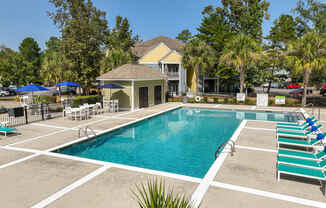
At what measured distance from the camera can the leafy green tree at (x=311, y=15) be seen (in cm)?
3625

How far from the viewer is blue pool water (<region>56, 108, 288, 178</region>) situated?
32.3ft

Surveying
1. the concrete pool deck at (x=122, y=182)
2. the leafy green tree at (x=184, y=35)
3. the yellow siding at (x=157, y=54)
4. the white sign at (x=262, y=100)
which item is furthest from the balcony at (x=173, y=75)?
the leafy green tree at (x=184, y=35)

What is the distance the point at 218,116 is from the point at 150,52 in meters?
19.6

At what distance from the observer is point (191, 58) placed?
29000 millimetres

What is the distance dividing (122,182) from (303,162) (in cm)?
608

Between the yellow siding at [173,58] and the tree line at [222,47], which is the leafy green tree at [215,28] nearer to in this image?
the tree line at [222,47]

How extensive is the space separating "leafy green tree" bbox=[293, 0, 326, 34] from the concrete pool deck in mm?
36298

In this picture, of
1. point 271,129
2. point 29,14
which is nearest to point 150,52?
point 29,14

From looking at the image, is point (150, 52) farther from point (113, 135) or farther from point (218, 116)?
point (113, 135)

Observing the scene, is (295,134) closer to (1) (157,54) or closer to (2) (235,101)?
(2) (235,101)

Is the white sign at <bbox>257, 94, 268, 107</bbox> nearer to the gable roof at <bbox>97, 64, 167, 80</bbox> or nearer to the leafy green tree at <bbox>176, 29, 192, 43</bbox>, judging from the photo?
the gable roof at <bbox>97, 64, 167, 80</bbox>

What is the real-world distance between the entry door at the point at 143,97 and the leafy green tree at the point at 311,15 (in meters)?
30.8

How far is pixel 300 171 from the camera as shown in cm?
696

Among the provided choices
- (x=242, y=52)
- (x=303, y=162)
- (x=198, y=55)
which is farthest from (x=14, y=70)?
(x=303, y=162)
